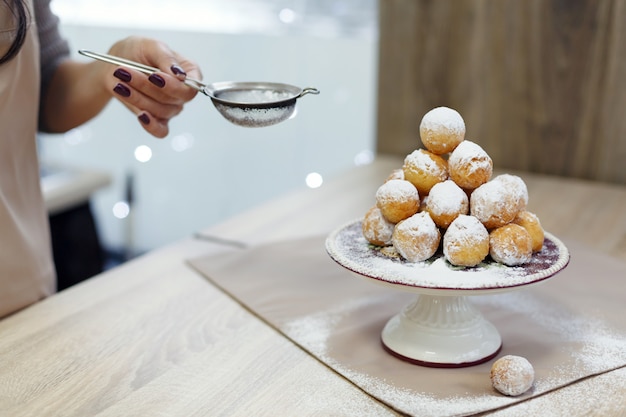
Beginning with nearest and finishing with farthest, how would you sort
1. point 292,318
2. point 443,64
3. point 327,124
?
1. point 292,318
2. point 443,64
3. point 327,124

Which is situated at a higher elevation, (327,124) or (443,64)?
(443,64)

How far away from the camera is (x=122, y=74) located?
3.13 ft

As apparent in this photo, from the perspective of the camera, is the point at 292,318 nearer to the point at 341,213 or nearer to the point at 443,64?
the point at 341,213

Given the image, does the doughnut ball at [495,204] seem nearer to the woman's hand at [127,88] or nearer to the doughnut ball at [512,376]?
the doughnut ball at [512,376]

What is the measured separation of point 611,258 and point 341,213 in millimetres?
518

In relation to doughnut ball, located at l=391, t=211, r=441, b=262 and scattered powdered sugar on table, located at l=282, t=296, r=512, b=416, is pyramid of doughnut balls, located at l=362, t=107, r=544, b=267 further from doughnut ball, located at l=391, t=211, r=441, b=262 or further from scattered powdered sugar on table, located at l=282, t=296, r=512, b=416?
scattered powdered sugar on table, located at l=282, t=296, r=512, b=416

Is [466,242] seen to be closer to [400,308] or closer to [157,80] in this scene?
[400,308]

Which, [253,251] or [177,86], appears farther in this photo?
[253,251]

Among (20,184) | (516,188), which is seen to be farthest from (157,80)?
(516,188)

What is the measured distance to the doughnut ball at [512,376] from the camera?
74cm

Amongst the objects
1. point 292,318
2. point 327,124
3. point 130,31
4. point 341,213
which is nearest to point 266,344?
point 292,318

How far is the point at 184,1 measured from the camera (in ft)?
7.86

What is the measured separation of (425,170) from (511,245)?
0.13 m

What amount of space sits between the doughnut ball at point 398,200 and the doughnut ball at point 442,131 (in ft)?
0.20
